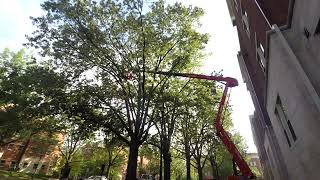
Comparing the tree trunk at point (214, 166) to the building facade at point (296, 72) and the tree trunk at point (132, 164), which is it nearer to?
the tree trunk at point (132, 164)

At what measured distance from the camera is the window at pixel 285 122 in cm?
1083

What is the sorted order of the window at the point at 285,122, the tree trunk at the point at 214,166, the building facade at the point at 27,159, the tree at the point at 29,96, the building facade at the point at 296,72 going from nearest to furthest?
the building facade at the point at 296,72 < the window at the point at 285,122 < the tree at the point at 29,96 < the tree trunk at the point at 214,166 < the building facade at the point at 27,159

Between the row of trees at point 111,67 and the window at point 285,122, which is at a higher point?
the row of trees at point 111,67

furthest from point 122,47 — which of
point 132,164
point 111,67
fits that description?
point 132,164

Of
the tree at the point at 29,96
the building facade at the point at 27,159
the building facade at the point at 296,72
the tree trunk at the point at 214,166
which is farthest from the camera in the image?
the building facade at the point at 27,159

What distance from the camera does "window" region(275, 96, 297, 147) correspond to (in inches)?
427

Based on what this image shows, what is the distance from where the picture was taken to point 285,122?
11398 mm

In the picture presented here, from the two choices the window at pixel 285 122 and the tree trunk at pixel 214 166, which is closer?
the window at pixel 285 122

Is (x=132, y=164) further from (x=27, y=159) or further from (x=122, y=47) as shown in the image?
(x=27, y=159)

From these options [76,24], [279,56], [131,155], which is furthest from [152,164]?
[279,56]

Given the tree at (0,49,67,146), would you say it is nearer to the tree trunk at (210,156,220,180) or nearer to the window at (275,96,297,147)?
the window at (275,96,297,147)

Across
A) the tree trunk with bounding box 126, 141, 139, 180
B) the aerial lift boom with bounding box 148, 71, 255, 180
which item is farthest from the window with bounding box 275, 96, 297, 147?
the tree trunk with bounding box 126, 141, 139, 180

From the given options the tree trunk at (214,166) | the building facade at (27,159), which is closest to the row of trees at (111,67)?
the tree trunk at (214,166)

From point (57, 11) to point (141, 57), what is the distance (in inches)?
301
